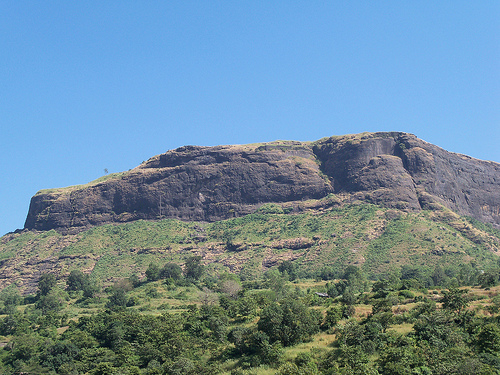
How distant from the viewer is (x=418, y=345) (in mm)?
49812

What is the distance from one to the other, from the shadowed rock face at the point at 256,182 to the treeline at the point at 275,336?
66356 millimetres

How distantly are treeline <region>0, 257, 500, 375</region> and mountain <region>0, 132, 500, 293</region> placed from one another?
3893 cm

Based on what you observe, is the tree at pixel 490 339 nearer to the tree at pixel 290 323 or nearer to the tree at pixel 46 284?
the tree at pixel 290 323

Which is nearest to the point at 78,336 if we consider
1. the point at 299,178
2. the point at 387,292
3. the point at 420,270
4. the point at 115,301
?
the point at 115,301

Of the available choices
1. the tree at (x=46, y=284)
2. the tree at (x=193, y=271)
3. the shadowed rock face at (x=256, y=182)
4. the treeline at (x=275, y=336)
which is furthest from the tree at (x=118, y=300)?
the shadowed rock face at (x=256, y=182)

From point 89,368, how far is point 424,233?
299 ft

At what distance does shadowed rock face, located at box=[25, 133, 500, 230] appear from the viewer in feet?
522

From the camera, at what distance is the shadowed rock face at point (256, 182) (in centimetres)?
15925

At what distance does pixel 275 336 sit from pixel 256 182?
10701 cm

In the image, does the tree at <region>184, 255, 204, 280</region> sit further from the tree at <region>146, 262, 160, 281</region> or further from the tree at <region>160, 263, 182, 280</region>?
the tree at <region>146, 262, 160, 281</region>

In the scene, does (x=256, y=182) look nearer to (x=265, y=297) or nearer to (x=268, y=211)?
(x=268, y=211)

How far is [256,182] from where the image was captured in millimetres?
165125

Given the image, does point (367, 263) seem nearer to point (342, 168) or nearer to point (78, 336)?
point (342, 168)

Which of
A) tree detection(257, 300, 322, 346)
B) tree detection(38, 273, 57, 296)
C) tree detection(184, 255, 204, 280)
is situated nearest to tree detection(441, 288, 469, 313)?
tree detection(257, 300, 322, 346)
